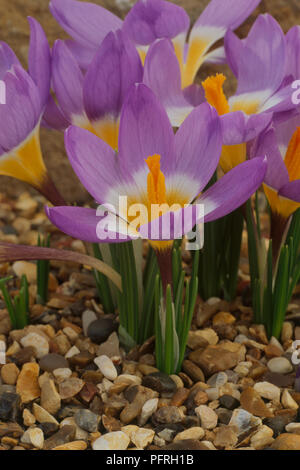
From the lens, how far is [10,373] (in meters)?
1.11

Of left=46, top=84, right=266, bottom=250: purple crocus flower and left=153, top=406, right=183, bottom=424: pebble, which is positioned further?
left=153, top=406, right=183, bottom=424: pebble

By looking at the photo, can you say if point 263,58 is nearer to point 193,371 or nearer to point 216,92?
point 216,92

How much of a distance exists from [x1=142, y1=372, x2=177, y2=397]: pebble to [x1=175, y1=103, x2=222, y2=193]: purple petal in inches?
13.2

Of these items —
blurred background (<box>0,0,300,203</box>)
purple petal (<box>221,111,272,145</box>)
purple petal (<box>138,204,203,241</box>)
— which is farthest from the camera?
blurred background (<box>0,0,300,203</box>)

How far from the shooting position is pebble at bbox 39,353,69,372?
3.69 ft

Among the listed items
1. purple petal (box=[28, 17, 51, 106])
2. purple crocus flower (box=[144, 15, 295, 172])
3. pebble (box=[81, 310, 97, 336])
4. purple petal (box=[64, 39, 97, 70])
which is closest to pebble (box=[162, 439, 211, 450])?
pebble (box=[81, 310, 97, 336])

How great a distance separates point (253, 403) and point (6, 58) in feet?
2.15

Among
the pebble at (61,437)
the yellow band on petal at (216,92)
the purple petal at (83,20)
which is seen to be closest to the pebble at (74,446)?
the pebble at (61,437)

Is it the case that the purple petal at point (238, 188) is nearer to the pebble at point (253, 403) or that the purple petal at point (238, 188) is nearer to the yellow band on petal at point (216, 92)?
the yellow band on petal at point (216, 92)

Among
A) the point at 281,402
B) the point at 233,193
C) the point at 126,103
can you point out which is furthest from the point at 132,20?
the point at 281,402

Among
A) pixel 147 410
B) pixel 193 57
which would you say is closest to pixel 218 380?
pixel 147 410

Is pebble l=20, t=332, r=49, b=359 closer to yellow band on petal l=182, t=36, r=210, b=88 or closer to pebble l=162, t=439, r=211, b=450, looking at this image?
pebble l=162, t=439, r=211, b=450

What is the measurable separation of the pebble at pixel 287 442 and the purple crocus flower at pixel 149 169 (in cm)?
34
